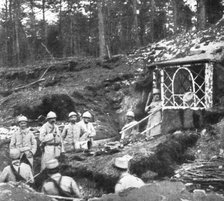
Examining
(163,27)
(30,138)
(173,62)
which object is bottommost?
(30,138)

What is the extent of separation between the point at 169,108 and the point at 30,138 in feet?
20.9

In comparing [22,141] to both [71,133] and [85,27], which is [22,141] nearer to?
[71,133]

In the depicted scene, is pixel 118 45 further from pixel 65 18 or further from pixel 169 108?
pixel 169 108

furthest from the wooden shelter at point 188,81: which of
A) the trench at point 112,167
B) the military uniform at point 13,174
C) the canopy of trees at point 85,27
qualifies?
the canopy of trees at point 85,27

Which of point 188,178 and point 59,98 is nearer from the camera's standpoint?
point 188,178

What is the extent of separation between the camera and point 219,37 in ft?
59.3

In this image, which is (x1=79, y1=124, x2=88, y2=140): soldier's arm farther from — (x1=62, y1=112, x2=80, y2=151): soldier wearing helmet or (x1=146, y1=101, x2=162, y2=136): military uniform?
(x1=146, y1=101, x2=162, y2=136): military uniform

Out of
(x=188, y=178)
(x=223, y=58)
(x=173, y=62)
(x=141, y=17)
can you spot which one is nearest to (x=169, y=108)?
(x=173, y=62)

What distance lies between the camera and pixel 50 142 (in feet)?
33.2

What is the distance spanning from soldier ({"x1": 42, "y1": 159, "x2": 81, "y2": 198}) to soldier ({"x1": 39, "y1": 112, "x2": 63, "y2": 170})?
424 cm

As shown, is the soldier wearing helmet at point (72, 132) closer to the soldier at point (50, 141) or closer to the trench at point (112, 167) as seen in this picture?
the trench at point (112, 167)

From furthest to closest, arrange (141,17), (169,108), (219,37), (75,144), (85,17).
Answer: (85,17) → (141,17) → (219,37) → (169,108) → (75,144)

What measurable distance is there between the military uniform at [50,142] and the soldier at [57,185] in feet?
13.9

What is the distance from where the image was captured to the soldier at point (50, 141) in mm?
10117
